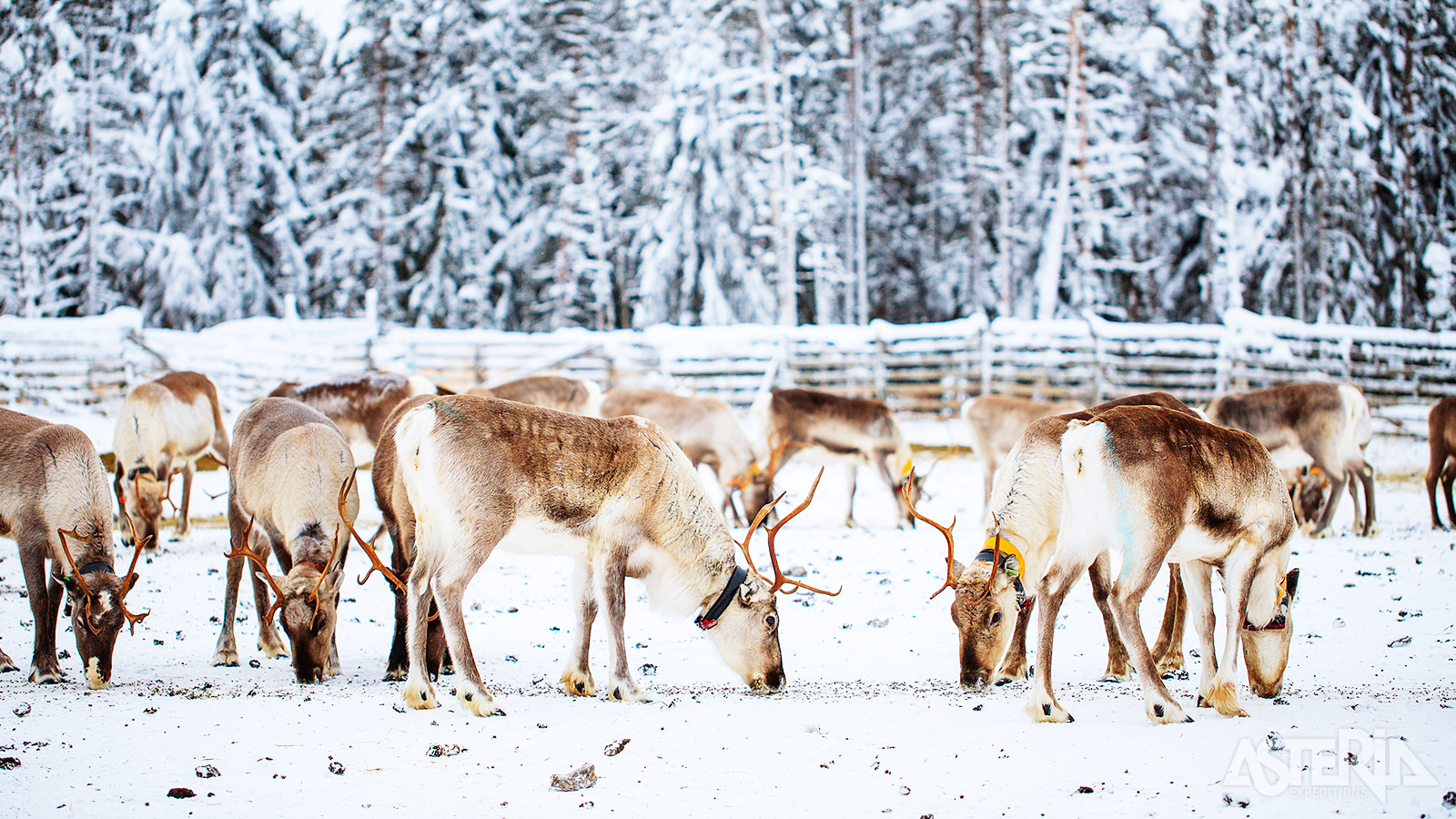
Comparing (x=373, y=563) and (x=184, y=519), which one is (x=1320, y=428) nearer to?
(x=373, y=563)

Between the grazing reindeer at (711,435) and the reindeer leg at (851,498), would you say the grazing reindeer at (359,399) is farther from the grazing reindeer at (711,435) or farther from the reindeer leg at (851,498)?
the reindeer leg at (851,498)

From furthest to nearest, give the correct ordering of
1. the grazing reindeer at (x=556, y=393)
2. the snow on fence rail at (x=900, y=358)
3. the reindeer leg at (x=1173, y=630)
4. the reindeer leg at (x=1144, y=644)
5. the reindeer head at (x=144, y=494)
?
the snow on fence rail at (x=900, y=358)
the grazing reindeer at (x=556, y=393)
the reindeer head at (x=144, y=494)
the reindeer leg at (x=1173, y=630)
the reindeer leg at (x=1144, y=644)

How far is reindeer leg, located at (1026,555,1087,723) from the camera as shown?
4020 mm

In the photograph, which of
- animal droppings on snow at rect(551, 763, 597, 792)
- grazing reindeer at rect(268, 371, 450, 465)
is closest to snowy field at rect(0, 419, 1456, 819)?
animal droppings on snow at rect(551, 763, 597, 792)

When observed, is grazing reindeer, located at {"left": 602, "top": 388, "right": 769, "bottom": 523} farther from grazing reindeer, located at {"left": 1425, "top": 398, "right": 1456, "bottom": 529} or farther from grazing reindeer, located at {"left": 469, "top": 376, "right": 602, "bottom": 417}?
grazing reindeer, located at {"left": 1425, "top": 398, "right": 1456, "bottom": 529}

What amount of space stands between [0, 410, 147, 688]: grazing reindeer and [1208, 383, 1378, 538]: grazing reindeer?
8.81 meters

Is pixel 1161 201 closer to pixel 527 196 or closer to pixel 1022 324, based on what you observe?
pixel 1022 324

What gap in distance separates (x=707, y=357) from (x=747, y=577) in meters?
14.1

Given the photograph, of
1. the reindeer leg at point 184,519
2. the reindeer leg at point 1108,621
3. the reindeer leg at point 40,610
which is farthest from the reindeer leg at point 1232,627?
the reindeer leg at point 184,519

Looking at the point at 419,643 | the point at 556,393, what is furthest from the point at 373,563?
the point at 556,393

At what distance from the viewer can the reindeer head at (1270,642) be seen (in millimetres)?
4316

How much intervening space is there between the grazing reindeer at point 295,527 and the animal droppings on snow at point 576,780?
1.79 meters

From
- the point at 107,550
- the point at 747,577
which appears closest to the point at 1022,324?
the point at 747,577

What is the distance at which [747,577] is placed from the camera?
482 centimetres
